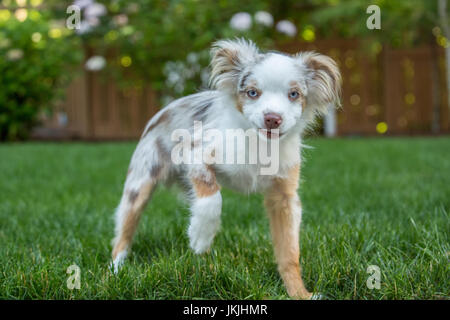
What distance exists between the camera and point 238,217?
135 inches

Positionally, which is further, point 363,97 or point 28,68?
point 363,97

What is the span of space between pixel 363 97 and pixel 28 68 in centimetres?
749

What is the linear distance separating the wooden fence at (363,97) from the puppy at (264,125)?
9.27 meters

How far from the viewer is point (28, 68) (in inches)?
406

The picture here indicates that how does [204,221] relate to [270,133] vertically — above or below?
below

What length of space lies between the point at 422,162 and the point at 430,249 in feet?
11.8

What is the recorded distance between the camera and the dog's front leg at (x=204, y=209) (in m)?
2.18

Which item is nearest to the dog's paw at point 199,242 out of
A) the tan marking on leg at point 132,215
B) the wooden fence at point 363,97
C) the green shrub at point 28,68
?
the tan marking on leg at point 132,215

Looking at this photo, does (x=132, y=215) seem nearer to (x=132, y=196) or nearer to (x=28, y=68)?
(x=132, y=196)

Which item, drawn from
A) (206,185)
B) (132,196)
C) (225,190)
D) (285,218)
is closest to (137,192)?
(132,196)

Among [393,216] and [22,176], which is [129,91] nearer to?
[22,176]

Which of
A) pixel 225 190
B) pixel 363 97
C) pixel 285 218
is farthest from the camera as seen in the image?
pixel 363 97

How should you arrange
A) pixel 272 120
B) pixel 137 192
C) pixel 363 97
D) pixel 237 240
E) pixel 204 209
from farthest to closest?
pixel 363 97 → pixel 237 240 → pixel 137 192 → pixel 204 209 → pixel 272 120
